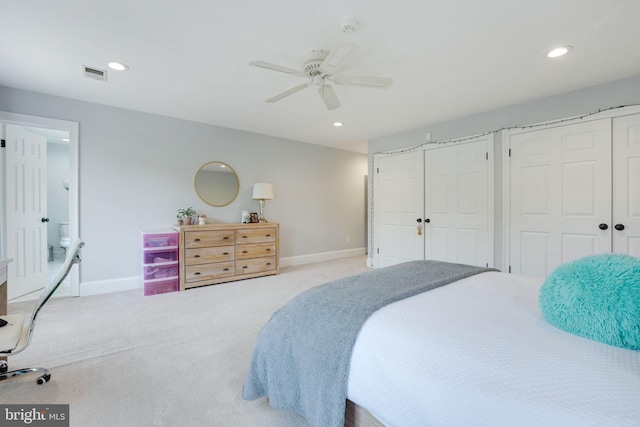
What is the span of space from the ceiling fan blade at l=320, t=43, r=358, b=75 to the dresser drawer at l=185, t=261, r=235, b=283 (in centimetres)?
296

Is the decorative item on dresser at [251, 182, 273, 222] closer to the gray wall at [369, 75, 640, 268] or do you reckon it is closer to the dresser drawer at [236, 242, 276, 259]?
the dresser drawer at [236, 242, 276, 259]

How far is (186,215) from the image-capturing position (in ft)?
13.3

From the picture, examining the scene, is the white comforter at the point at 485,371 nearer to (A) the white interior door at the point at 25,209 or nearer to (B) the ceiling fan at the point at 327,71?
(B) the ceiling fan at the point at 327,71

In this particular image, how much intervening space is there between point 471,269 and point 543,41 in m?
1.87

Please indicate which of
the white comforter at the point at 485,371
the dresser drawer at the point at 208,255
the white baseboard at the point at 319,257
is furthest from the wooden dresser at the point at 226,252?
the white comforter at the point at 485,371

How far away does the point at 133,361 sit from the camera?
2025mm

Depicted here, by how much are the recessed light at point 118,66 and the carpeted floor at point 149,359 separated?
7.96 feet

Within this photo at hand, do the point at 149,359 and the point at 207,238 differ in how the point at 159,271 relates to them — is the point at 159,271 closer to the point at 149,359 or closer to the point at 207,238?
the point at 207,238

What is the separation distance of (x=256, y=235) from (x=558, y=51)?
401 cm

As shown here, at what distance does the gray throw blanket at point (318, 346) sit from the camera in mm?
1159

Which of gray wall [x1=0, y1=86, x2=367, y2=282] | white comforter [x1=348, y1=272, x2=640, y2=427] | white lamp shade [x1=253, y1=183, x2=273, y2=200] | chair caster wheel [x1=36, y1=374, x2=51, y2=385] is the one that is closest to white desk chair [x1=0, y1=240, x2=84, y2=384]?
chair caster wheel [x1=36, y1=374, x2=51, y2=385]

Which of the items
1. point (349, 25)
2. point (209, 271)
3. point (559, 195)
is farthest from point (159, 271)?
point (559, 195)

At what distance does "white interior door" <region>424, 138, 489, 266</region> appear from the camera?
3.83 metres

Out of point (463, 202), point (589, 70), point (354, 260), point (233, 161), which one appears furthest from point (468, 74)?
point (354, 260)
